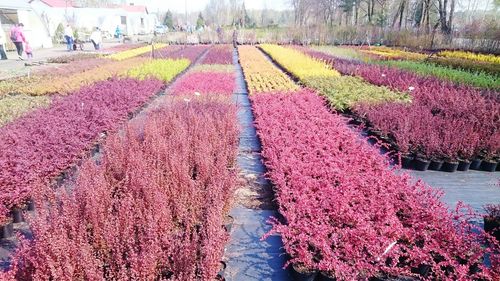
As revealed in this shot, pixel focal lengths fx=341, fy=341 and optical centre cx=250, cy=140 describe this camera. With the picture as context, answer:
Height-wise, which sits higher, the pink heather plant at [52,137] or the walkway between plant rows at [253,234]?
the pink heather plant at [52,137]

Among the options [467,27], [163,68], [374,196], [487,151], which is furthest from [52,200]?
Result: [467,27]

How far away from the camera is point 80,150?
213 inches

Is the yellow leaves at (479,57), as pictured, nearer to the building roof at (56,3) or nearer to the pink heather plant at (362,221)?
the pink heather plant at (362,221)

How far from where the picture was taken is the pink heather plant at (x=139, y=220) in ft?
8.21

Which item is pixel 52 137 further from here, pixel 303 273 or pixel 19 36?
pixel 19 36

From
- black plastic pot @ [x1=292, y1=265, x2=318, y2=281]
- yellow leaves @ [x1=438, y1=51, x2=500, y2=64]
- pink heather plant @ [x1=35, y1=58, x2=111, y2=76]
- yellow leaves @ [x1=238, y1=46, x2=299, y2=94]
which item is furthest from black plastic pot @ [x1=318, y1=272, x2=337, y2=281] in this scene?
yellow leaves @ [x1=438, y1=51, x2=500, y2=64]

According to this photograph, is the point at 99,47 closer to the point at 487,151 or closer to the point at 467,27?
the point at 487,151

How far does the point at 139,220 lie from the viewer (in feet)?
10.4

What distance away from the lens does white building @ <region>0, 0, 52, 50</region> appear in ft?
81.6

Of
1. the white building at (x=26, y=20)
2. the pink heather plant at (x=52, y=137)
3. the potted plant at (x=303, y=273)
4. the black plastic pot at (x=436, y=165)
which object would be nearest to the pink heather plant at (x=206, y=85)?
the pink heather plant at (x=52, y=137)

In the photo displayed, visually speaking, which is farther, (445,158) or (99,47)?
(99,47)

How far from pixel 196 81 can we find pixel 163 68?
2785mm

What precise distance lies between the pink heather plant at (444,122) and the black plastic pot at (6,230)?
5924 millimetres

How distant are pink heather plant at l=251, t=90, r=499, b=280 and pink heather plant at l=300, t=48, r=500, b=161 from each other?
1634 mm
